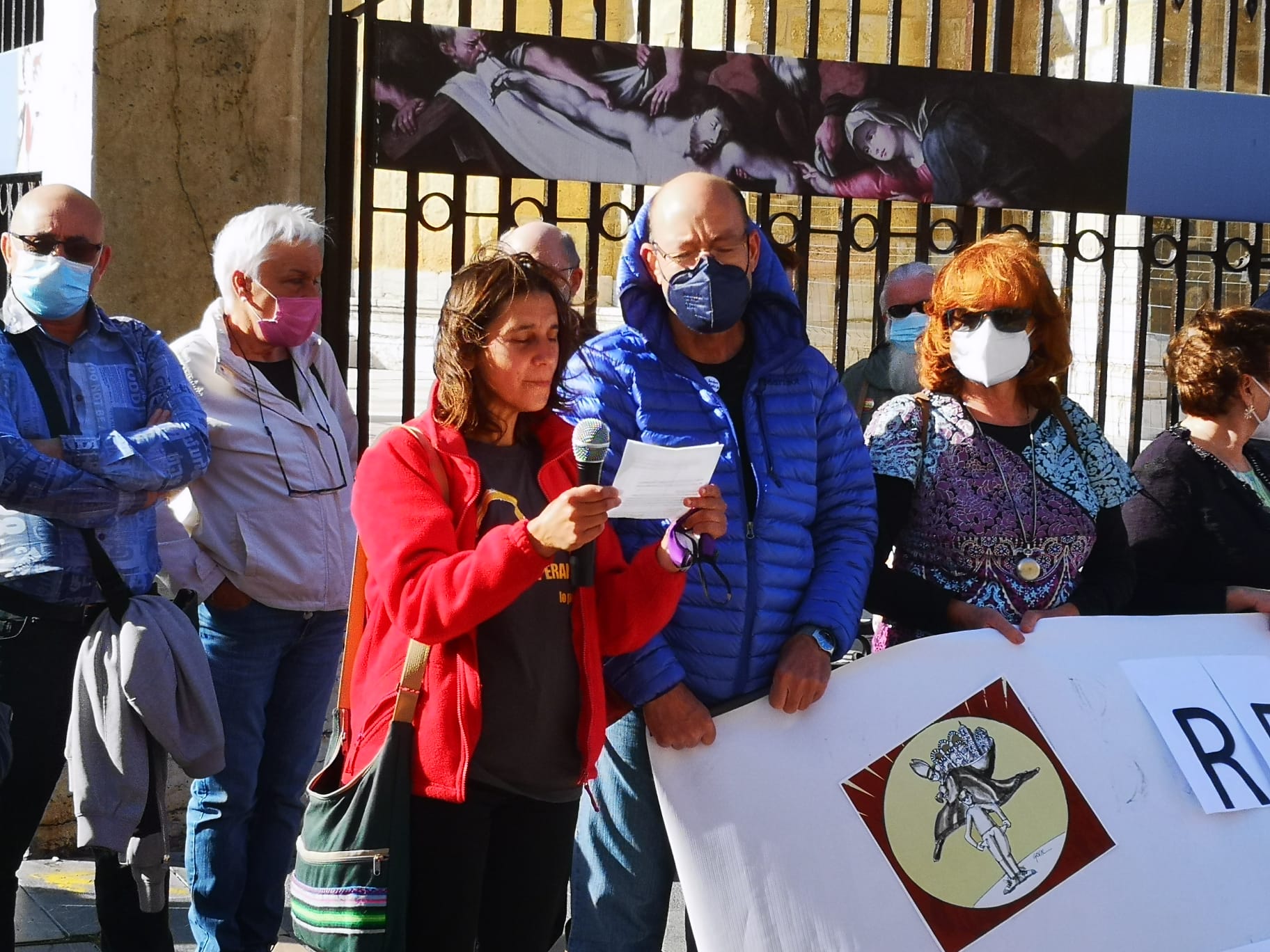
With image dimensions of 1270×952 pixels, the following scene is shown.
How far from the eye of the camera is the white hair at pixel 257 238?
148 inches

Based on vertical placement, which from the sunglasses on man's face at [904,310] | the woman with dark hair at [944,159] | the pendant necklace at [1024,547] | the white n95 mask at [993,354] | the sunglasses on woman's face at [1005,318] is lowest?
the pendant necklace at [1024,547]

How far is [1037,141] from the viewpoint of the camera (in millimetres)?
6000

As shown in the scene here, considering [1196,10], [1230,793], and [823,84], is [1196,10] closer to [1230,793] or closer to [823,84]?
[823,84]

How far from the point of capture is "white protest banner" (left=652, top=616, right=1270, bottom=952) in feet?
9.47

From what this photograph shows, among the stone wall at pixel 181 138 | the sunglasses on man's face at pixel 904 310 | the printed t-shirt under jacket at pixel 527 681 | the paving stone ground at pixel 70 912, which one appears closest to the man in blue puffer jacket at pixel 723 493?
the printed t-shirt under jacket at pixel 527 681

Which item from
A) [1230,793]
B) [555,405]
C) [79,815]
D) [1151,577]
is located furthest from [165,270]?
[1230,793]

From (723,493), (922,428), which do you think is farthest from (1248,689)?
(723,493)

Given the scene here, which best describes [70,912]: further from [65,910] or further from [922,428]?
[922,428]

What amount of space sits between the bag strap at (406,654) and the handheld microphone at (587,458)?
0.30 metres

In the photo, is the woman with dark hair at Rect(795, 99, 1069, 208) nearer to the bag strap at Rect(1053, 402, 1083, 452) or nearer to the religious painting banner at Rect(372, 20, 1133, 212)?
the religious painting banner at Rect(372, 20, 1133, 212)

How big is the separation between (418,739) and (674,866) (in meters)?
0.80

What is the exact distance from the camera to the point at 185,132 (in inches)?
188

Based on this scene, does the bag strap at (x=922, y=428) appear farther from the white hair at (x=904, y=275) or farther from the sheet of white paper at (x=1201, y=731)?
the white hair at (x=904, y=275)

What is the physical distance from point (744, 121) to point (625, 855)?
128 inches
